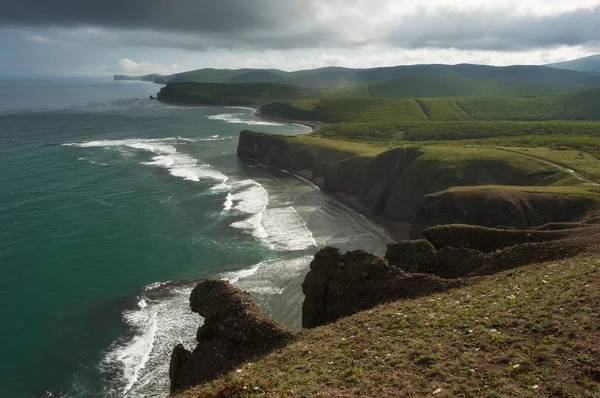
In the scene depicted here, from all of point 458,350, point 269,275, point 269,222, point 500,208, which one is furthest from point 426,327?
point 269,222

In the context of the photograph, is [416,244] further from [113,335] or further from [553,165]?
[553,165]

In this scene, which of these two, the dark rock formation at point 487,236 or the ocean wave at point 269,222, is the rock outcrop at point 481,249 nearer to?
the dark rock formation at point 487,236

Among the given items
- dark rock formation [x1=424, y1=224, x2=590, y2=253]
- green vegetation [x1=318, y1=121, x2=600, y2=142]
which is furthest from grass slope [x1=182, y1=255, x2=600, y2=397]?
green vegetation [x1=318, y1=121, x2=600, y2=142]

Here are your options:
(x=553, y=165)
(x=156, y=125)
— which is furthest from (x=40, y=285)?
(x=156, y=125)

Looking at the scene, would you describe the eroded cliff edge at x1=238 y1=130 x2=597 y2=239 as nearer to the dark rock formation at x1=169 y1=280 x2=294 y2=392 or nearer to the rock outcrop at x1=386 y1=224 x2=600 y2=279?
the rock outcrop at x1=386 y1=224 x2=600 y2=279

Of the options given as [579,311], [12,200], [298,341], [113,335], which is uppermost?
[579,311]

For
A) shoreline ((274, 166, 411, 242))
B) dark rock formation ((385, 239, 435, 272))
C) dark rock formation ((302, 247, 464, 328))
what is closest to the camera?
dark rock formation ((302, 247, 464, 328))

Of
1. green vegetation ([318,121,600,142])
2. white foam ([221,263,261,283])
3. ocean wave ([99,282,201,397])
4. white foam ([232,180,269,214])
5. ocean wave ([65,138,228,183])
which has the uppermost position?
green vegetation ([318,121,600,142])

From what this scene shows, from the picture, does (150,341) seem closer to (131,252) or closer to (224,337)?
(224,337)
